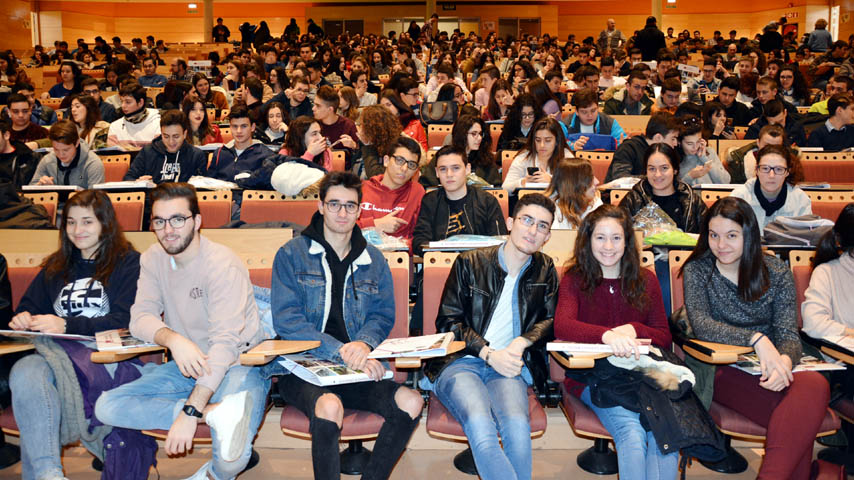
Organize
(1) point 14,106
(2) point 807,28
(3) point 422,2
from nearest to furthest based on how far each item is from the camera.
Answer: (1) point 14,106 < (2) point 807,28 < (3) point 422,2

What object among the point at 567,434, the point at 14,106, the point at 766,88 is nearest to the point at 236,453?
the point at 567,434

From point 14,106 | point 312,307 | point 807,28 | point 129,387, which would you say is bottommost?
point 129,387

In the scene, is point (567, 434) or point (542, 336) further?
point (567, 434)

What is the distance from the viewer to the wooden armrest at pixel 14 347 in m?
2.50

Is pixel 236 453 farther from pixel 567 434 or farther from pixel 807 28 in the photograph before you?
pixel 807 28

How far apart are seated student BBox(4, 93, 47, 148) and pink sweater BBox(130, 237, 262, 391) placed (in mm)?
3938

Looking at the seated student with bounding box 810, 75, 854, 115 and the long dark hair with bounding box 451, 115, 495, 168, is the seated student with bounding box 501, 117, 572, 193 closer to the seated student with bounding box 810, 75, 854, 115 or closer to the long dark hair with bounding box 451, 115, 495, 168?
the long dark hair with bounding box 451, 115, 495, 168

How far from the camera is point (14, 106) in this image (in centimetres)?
609

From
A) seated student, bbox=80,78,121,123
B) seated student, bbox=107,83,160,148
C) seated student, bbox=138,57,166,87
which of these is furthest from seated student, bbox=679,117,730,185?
seated student, bbox=138,57,166,87

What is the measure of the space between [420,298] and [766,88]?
612 cm

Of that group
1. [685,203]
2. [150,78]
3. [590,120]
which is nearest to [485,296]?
[685,203]

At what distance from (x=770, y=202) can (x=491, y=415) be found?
234 centimetres

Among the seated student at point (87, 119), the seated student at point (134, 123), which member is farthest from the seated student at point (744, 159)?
the seated student at point (87, 119)

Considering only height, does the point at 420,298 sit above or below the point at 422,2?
below
